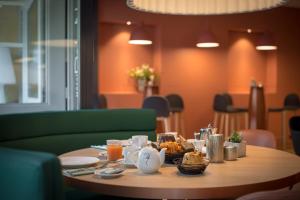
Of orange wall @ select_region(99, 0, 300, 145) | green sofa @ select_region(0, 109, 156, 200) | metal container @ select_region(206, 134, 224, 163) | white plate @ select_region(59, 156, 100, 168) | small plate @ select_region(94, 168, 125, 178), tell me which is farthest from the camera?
orange wall @ select_region(99, 0, 300, 145)

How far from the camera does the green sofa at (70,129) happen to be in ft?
8.91

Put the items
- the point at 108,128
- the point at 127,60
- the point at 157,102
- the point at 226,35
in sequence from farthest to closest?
the point at 226,35
the point at 127,60
the point at 157,102
the point at 108,128

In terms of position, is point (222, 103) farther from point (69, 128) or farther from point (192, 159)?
point (192, 159)

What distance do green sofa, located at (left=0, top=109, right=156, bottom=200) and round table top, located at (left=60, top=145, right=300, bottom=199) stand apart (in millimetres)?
731

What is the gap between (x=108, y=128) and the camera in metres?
3.32

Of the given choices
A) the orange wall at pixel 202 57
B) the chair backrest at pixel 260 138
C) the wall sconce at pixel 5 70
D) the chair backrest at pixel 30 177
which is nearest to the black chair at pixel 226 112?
the orange wall at pixel 202 57

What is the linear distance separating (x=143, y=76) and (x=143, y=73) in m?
0.05

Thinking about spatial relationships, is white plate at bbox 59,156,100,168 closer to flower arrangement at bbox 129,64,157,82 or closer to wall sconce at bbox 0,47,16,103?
wall sconce at bbox 0,47,16,103

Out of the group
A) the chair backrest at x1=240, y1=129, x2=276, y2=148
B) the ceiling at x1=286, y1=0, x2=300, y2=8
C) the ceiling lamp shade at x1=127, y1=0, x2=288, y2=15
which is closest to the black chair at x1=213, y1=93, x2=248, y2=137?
the ceiling at x1=286, y1=0, x2=300, y2=8

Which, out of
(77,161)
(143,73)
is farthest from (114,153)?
(143,73)

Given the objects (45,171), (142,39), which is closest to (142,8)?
(45,171)

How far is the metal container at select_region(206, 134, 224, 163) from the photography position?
2.13m

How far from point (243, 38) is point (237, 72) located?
27.9 inches

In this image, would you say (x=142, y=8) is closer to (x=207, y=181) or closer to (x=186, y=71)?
(x=207, y=181)
